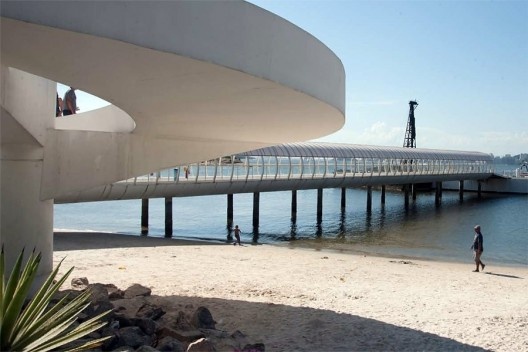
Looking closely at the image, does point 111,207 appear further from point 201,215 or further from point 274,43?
point 274,43

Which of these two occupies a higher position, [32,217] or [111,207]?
[32,217]

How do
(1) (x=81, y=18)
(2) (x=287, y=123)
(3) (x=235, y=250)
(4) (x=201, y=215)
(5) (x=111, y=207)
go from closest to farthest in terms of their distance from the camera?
(1) (x=81, y=18)
(2) (x=287, y=123)
(3) (x=235, y=250)
(4) (x=201, y=215)
(5) (x=111, y=207)

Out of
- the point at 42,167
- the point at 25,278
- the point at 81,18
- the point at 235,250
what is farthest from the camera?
the point at 235,250

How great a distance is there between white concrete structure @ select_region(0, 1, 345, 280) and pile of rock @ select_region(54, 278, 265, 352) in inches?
98.4

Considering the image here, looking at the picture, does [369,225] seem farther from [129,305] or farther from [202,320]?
[202,320]

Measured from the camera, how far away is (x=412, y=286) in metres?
12.1

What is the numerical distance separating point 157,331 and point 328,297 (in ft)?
14.9

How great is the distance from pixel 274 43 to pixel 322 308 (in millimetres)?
5666

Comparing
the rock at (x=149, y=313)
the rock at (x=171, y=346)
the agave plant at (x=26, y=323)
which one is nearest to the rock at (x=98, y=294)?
the rock at (x=149, y=313)

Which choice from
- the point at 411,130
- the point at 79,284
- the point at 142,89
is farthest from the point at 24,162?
the point at 411,130

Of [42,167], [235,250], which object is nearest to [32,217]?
[42,167]

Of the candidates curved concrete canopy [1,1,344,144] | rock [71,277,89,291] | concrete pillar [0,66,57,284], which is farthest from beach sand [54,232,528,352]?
curved concrete canopy [1,1,344,144]

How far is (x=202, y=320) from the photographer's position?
7547mm

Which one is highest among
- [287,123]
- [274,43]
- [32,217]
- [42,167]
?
[274,43]
